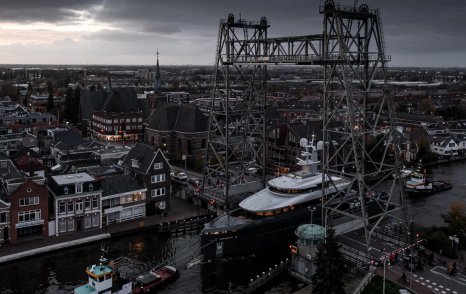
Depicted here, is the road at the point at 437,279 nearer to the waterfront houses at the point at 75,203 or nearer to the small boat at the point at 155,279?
the small boat at the point at 155,279

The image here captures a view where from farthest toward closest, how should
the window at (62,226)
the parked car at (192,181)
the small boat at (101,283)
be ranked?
1. the parked car at (192,181)
2. the window at (62,226)
3. the small boat at (101,283)

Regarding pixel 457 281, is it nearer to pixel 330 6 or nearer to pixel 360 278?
pixel 360 278

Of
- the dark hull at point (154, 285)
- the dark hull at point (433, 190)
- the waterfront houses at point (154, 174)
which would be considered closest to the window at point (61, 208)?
the waterfront houses at point (154, 174)

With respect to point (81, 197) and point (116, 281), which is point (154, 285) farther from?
point (81, 197)

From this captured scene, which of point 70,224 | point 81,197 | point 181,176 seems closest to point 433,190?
point 181,176

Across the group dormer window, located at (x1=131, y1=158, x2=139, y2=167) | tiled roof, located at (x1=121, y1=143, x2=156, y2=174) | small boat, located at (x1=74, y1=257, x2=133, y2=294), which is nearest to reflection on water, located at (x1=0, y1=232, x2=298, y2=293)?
small boat, located at (x1=74, y1=257, x2=133, y2=294)

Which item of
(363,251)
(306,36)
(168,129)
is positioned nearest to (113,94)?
(168,129)
